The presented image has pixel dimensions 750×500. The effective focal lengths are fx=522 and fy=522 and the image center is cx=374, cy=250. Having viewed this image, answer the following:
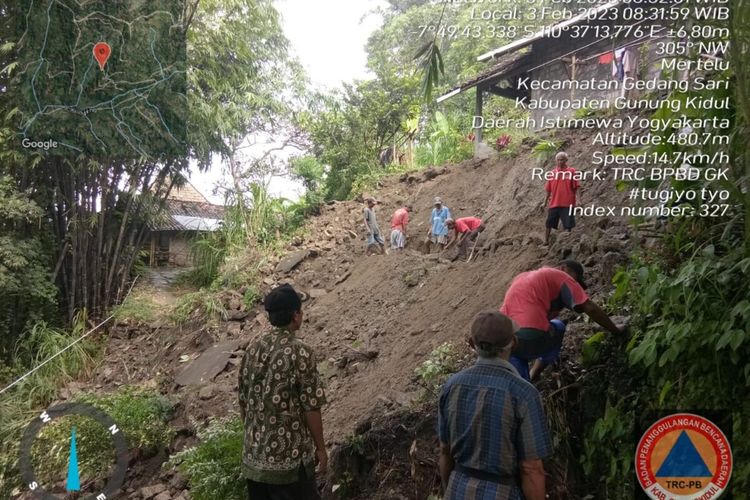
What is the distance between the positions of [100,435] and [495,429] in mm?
4491

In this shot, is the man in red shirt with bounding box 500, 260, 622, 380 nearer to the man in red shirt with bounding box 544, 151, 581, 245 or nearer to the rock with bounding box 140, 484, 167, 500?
the man in red shirt with bounding box 544, 151, 581, 245

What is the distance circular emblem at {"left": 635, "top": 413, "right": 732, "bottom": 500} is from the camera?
204 centimetres

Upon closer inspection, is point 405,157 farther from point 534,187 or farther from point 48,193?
point 48,193

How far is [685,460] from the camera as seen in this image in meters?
2.05

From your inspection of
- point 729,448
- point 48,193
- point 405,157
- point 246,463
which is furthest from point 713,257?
point 405,157

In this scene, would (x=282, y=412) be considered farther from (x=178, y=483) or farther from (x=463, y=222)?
(x=463, y=222)

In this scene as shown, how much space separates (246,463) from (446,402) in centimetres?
115

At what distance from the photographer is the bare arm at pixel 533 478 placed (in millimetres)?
1882

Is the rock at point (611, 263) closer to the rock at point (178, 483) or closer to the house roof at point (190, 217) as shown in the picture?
the rock at point (178, 483)

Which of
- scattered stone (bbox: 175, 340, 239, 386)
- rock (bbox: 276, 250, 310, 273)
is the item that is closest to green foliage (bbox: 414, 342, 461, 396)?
scattered stone (bbox: 175, 340, 239, 386)

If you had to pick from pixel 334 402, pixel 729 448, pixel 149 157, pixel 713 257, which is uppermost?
pixel 149 157

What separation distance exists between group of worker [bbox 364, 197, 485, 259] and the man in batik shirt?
5.58m

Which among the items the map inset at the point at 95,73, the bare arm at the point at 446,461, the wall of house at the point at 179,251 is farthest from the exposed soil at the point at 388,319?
the map inset at the point at 95,73

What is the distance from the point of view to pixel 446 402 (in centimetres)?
211
